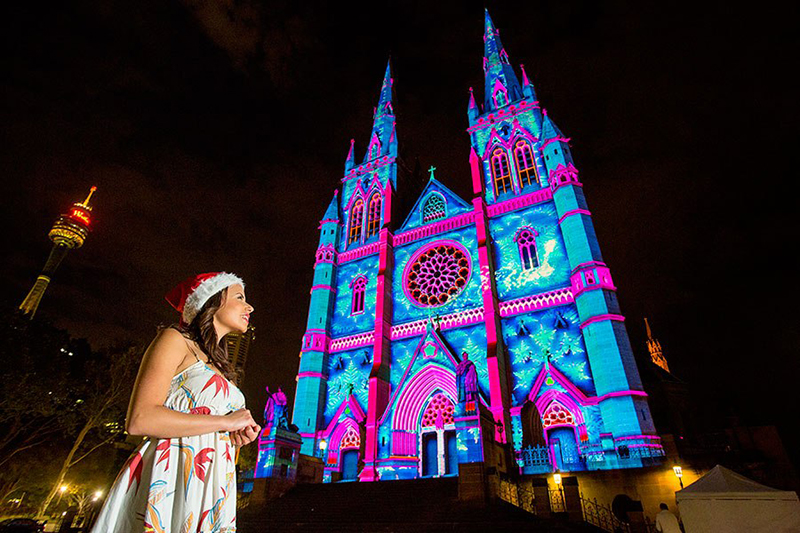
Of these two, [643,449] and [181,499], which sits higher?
[643,449]

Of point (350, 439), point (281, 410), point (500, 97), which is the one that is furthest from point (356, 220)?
point (281, 410)

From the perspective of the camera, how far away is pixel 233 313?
2230mm

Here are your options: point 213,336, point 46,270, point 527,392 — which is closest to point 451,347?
point 527,392

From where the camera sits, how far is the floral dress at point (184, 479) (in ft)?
5.02

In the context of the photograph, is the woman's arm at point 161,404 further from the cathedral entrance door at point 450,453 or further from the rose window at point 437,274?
the rose window at point 437,274

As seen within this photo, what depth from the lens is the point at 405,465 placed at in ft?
55.5

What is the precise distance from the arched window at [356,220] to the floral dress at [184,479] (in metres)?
24.6

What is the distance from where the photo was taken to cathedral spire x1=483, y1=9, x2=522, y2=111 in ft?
89.7

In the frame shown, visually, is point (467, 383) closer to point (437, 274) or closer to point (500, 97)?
point (437, 274)

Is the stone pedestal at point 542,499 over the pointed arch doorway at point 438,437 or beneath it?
beneath

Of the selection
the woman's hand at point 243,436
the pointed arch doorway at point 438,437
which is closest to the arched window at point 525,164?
the pointed arch doorway at point 438,437

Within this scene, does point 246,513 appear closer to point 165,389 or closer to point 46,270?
point 165,389

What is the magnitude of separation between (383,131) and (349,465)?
23.3 meters

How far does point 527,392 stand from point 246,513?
1110 centimetres
